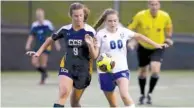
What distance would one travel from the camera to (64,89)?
995 cm

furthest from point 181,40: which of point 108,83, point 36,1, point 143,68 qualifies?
point 108,83

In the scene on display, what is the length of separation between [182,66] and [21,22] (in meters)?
5.47

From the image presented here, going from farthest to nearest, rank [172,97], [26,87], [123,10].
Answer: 1. [123,10]
2. [26,87]
3. [172,97]

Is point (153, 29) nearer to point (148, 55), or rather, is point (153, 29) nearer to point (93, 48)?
point (148, 55)

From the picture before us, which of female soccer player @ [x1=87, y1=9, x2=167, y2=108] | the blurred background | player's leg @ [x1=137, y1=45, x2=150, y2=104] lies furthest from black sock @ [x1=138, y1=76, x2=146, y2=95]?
the blurred background

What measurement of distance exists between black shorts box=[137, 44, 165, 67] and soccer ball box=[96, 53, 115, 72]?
10.4ft

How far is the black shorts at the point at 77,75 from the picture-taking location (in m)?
10.1

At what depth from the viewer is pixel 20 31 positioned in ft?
75.8

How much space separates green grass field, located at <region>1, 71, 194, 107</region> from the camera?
13.8 metres

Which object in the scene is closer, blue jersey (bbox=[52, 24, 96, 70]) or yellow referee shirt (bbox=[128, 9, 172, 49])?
blue jersey (bbox=[52, 24, 96, 70])

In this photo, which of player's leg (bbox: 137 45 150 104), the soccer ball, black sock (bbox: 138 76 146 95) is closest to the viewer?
the soccer ball

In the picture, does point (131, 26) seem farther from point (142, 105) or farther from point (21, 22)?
point (21, 22)

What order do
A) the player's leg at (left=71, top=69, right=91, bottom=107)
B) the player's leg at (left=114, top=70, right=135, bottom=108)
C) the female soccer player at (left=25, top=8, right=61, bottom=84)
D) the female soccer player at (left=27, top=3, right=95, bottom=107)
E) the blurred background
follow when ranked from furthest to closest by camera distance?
1. the blurred background
2. the female soccer player at (left=25, top=8, right=61, bottom=84)
3. the player's leg at (left=114, top=70, right=135, bottom=108)
4. the player's leg at (left=71, top=69, right=91, bottom=107)
5. the female soccer player at (left=27, top=3, right=95, bottom=107)

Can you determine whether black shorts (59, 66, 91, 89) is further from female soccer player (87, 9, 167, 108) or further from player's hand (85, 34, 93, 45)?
female soccer player (87, 9, 167, 108)
